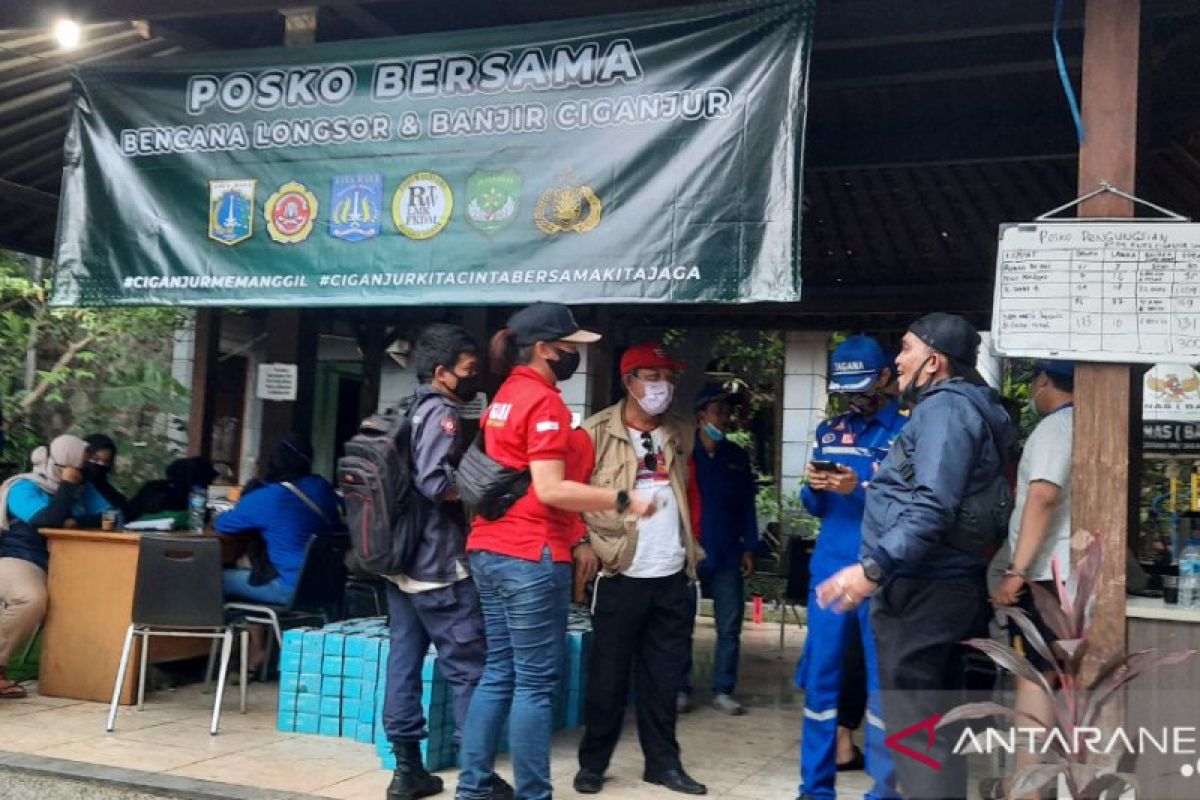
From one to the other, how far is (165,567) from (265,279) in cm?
141

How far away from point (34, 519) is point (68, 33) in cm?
242

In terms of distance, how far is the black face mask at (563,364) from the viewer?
3875 millimetres

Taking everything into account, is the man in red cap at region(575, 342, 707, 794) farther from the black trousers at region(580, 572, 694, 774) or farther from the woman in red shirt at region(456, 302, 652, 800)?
the woman in red shirt at region(456, 302, 652, 800)

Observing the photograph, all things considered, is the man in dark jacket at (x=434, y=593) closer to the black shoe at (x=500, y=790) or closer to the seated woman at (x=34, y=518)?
the black shoe at (x=500, y=790)

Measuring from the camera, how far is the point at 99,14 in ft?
16.0

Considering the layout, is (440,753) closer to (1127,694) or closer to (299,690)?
(299,690)

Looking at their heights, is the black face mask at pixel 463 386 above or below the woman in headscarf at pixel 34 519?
above

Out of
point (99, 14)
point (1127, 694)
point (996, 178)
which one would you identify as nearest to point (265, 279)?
point (99, 14)

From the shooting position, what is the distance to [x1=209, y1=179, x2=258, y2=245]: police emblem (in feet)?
16.1

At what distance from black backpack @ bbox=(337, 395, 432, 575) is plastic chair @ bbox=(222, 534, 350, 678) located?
5.26ft

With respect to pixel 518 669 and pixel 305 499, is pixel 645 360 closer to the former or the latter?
pixel 518 669

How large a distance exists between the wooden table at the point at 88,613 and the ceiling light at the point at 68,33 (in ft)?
7.82

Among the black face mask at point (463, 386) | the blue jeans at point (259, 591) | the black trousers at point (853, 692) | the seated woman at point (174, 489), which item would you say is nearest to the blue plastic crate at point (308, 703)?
the blue jeans at point (259, 591)

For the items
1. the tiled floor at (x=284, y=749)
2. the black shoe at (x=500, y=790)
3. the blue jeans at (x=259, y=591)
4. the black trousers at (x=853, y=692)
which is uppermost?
the blue jeans at (x=259, y=591)
